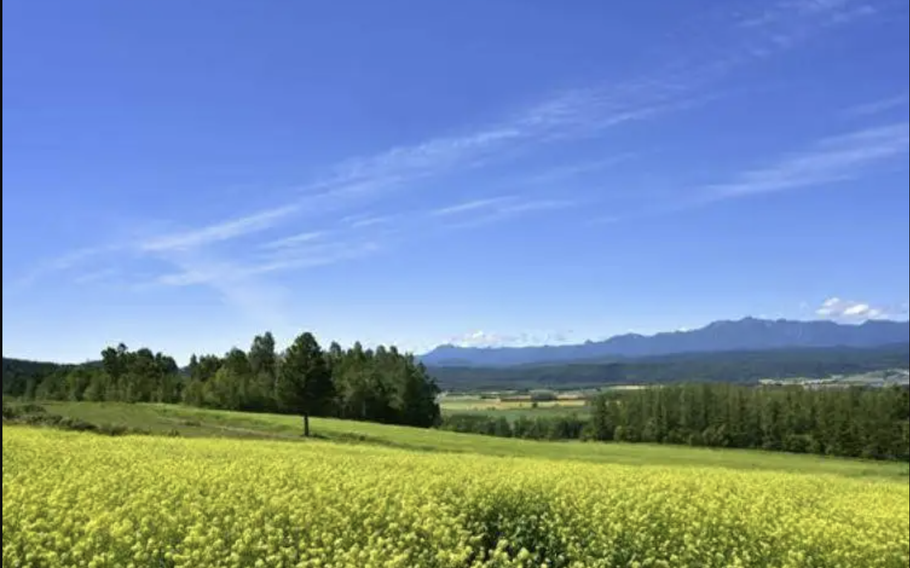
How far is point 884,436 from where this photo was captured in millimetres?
97188

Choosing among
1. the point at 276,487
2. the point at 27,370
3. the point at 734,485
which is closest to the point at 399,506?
the point at 276,487

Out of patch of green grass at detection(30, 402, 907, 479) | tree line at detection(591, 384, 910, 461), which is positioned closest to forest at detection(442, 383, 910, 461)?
tree line at detection(591, 384, 910, 461)

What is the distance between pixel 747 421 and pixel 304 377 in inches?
2657

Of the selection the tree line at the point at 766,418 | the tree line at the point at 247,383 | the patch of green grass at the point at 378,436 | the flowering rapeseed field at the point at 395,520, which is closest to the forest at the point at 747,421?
the tree line at the point at 766,418

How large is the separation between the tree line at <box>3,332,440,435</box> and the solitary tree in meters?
12.9

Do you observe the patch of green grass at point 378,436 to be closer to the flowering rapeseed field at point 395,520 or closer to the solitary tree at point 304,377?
the solitary tree at point 304,377

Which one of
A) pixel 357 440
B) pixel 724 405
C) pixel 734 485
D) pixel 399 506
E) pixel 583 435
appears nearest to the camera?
pixel 399 506

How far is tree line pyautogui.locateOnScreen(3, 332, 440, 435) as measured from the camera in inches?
3962

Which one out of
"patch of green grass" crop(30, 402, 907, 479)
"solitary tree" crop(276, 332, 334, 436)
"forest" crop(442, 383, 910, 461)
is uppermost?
"solitary tree" crop(276, 332, 334, 436)

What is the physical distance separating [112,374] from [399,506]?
117883 mm

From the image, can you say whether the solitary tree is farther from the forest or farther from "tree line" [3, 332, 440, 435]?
the forest

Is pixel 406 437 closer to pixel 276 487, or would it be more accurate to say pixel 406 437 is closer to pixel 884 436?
pixel 276 487

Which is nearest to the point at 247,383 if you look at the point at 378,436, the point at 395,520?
the point at 378,436

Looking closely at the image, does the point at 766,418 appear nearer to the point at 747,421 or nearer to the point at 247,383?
the point at 747,421
